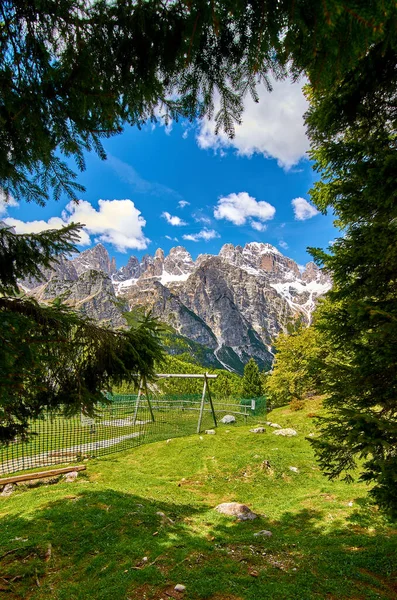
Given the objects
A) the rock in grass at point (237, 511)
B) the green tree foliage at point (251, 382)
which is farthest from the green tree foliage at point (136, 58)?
the green tree foliage at point (251, 382)

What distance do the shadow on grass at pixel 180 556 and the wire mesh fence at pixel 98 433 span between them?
198 centimetres

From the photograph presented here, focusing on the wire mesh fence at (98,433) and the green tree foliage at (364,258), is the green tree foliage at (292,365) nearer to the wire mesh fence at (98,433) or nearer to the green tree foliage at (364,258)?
the wire mesh fence at (98,433)

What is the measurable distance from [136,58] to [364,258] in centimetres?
378

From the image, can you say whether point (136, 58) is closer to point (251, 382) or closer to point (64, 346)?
point (64, 346)

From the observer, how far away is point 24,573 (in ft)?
13.2

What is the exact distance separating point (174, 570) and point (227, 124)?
5.47m

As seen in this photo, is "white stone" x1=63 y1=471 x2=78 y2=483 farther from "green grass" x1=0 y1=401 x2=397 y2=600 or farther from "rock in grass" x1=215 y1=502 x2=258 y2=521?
"rock in grass" x1=215 y1=502 x2=258 y2=521

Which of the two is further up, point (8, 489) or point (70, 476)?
point (8, 489)

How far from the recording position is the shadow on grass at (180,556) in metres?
3.62

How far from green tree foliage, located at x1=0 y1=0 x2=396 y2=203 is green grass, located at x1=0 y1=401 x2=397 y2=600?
5.03 metres

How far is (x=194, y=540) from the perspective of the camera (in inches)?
200

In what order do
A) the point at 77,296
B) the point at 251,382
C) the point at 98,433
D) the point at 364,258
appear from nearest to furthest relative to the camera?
1. the point at 364,258
2. the point at 77,296
3. the point at 98,433
4. the point at 251,382

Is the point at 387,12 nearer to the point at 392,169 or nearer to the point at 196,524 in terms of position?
the point at 392,169

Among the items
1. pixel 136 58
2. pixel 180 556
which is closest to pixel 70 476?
pixel 180 556
